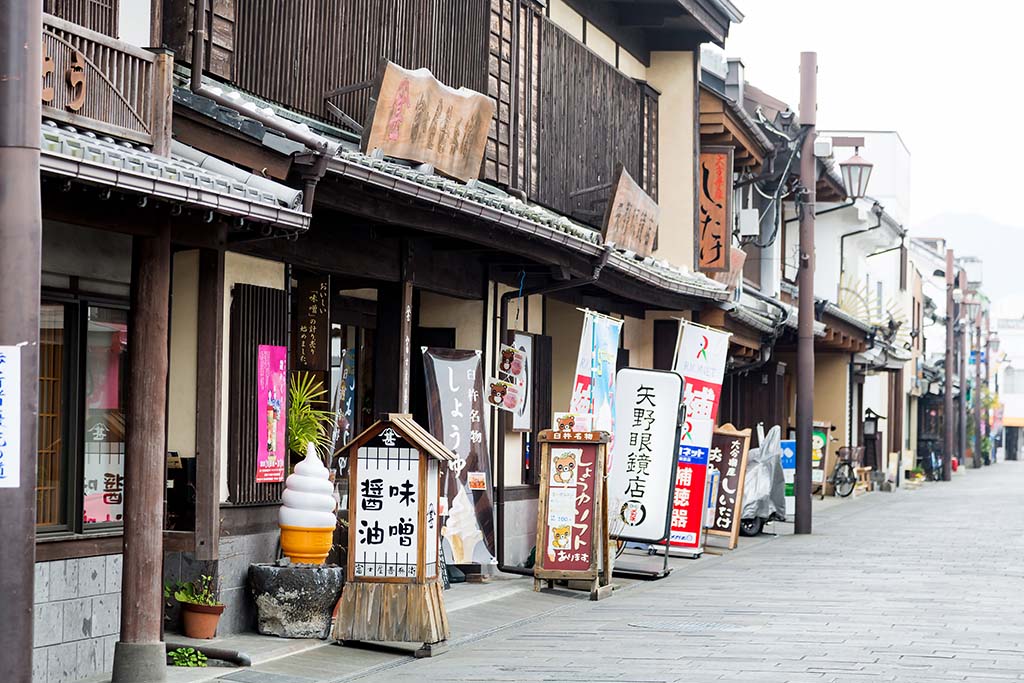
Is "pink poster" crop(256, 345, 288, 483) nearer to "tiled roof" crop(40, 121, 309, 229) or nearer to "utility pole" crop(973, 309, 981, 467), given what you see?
"tiled roof" crop(40, 121, 309, 229)

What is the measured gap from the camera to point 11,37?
6793 millimetres

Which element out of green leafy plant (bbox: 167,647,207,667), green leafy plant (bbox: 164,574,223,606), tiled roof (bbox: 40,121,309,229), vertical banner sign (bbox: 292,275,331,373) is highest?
tiled roof (bbox: 40,121,309,229)

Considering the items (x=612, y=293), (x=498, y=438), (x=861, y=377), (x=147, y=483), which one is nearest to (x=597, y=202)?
(x=612, y=293)

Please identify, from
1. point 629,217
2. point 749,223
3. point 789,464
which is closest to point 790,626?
point 629,217

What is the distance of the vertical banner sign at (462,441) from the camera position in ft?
53.1

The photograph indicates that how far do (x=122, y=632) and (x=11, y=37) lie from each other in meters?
4.72

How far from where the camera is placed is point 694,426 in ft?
67.9

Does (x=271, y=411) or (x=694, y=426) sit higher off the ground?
(x=271, y=411)

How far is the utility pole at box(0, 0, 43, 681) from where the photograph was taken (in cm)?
670

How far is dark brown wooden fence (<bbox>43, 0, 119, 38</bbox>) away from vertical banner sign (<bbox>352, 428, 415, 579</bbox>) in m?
3.89

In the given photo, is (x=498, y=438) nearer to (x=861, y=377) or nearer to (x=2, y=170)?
(x=2, y=170)

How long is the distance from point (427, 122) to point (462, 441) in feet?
12.5

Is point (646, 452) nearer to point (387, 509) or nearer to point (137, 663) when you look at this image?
point (387, 509)

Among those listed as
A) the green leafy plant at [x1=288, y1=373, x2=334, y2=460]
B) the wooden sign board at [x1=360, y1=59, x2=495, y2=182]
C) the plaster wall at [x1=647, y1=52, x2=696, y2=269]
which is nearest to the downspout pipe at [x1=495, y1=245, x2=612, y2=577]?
the wooden sign board at [x1=360, y1=59, x2=495, y2=182]
